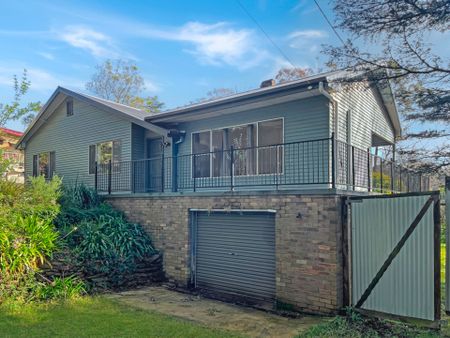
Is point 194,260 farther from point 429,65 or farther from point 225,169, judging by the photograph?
point 429,65

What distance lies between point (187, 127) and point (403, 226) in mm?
7778

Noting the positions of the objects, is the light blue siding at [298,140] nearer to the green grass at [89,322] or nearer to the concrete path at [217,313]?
the concrete path at [217,313]

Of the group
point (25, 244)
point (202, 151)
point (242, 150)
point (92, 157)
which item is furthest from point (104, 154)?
point (25, 244)

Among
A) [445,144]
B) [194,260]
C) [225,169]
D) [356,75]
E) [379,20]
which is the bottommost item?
[194,260]

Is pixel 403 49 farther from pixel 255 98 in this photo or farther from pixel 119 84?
pixel 119 84

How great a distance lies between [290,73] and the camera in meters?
26.7

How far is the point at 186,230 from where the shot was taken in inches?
379

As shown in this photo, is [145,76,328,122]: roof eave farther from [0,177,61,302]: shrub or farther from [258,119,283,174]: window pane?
[0,177,61,302]: shrub

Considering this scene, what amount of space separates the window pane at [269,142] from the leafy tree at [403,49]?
229 cm

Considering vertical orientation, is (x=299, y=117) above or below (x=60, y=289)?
above

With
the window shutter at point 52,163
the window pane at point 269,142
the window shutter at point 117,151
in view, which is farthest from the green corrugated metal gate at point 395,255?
the window shutter at point 52,163

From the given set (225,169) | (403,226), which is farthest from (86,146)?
(403,226)

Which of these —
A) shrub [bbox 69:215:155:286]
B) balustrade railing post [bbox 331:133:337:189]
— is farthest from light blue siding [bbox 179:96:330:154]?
shrub [bbox 69:215:155:286]

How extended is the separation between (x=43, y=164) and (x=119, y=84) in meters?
18.8
